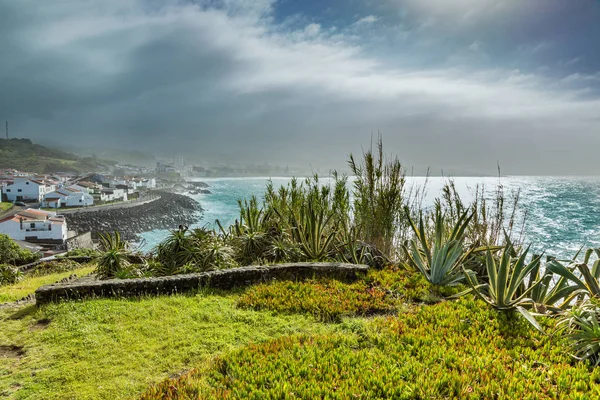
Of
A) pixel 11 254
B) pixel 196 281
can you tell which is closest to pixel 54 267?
pixel 11 254

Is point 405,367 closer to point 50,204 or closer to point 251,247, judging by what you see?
point 251,247

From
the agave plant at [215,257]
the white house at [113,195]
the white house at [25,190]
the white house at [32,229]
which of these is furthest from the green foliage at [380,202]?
the white house at [113,195]

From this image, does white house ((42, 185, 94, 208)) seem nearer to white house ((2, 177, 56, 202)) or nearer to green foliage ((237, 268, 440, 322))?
white house ((2, 177, 56, 202))

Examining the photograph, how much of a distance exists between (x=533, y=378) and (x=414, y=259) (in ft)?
10.3

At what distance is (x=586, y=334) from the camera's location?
3025 mm

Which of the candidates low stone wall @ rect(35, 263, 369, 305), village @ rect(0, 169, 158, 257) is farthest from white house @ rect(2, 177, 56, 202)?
low stone wall @ rect(35, 263, 369, 305)

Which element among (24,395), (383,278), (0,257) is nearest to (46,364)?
(24,395)

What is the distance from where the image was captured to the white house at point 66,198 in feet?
196

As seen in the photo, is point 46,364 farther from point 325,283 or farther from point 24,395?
point 325,283

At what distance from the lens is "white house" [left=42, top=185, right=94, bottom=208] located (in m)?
59.8

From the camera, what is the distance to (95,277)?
23.2ft

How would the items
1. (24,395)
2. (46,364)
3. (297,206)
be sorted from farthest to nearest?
1. (297,206)
2. (46,364)
3. (24,395)

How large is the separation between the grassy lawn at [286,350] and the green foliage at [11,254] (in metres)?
14.3

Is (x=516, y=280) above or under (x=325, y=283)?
above
